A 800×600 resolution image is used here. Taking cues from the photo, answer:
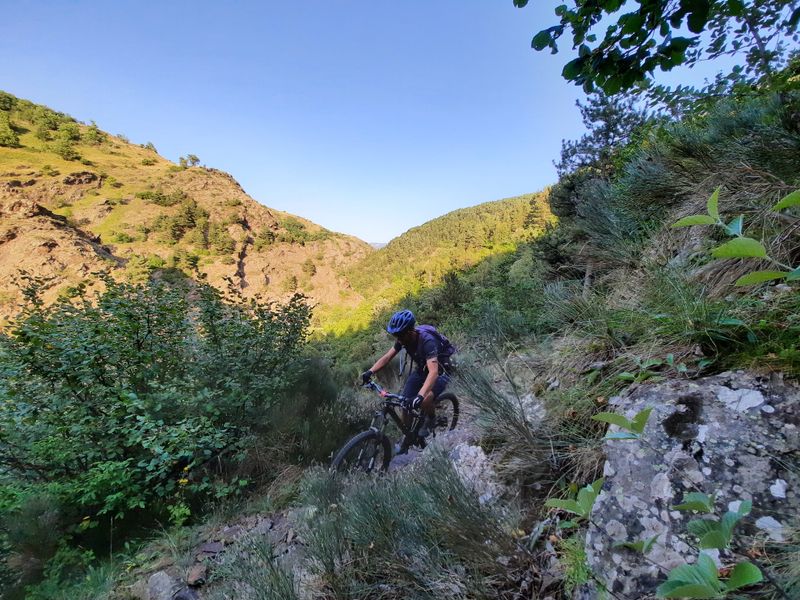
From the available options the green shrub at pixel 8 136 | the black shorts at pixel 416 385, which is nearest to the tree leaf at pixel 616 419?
the black shorts at pixel 416 385

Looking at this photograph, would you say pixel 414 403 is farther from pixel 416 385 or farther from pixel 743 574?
pixel 743 574

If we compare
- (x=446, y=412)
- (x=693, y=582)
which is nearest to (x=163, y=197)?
(x=446, y=412)

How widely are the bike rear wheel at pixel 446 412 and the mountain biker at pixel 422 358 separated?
38cm

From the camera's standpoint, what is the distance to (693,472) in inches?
48.4

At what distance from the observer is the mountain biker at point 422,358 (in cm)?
386

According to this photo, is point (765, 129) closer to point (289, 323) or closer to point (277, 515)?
point (277, 515)

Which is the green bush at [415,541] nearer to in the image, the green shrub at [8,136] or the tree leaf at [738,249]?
the tree leaf at [738,249]

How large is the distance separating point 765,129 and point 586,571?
307cm

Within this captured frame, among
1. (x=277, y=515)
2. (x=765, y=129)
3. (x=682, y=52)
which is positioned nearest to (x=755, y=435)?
(x=682, y=52)

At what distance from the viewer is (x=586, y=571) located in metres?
1.27

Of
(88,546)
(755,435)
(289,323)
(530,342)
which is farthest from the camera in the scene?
(289,323)

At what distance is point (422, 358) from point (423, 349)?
6.5 inches

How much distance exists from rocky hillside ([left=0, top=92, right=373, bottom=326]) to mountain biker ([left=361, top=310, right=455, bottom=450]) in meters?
26.3

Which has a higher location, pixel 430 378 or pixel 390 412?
pixel 430 378
